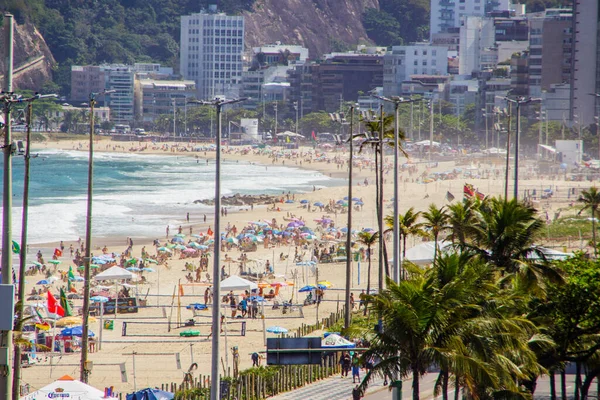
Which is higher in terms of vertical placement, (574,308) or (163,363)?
(574,308)

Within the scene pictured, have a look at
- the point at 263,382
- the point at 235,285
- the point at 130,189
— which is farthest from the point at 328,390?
the point at 130,189

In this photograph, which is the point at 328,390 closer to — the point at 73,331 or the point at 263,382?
the point at 263,382

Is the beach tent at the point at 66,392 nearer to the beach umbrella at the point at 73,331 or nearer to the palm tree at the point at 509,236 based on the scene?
the palm tree at the point at 509,236

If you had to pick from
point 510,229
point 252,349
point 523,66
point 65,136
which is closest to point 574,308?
point 510,229

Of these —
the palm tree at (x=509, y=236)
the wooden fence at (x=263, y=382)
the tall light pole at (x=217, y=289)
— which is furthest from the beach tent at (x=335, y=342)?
the tall light pole at (x=217, y=289)

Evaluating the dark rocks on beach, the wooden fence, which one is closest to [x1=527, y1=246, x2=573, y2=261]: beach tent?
the wooden fence

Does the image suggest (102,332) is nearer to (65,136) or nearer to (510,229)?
(510,229)
